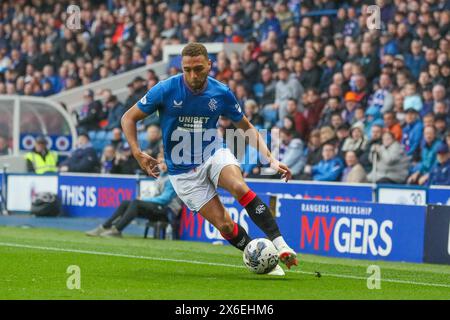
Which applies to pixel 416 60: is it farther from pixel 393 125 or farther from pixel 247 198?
pixel 247 198

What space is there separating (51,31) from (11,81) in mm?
1997

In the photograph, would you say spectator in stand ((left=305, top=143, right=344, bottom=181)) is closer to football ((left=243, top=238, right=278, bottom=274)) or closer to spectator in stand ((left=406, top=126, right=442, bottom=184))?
spectator in stand ((left=406, top=126, right=442, bottom=184))

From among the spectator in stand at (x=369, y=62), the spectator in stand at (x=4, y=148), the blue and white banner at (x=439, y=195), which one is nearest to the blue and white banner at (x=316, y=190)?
the blue and white banner at (x=439, y=195)

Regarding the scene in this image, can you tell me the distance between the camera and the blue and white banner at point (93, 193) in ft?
69.8

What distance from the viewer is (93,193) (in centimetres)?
2198

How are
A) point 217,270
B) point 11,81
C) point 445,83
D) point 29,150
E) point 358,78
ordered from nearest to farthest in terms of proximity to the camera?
point 217,270 < point 445,83 < point 358,78 < point 29,150 < point 11,81

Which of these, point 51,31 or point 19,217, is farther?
point 51,31

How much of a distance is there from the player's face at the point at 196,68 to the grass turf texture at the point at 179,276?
197 centimetres

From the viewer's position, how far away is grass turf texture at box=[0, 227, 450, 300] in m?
9.59

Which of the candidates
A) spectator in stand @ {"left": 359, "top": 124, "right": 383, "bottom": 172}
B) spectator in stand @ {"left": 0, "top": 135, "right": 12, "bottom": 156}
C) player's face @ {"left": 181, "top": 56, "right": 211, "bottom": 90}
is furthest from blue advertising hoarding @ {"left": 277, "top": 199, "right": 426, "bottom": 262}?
spectator in stand @ {"left": 0, "top": 135, "right": 12, "bottom": 156}

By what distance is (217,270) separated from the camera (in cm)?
1198

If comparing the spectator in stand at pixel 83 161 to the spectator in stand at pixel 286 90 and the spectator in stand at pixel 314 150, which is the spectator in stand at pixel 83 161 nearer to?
the spectator in stand at pixel 286 90
